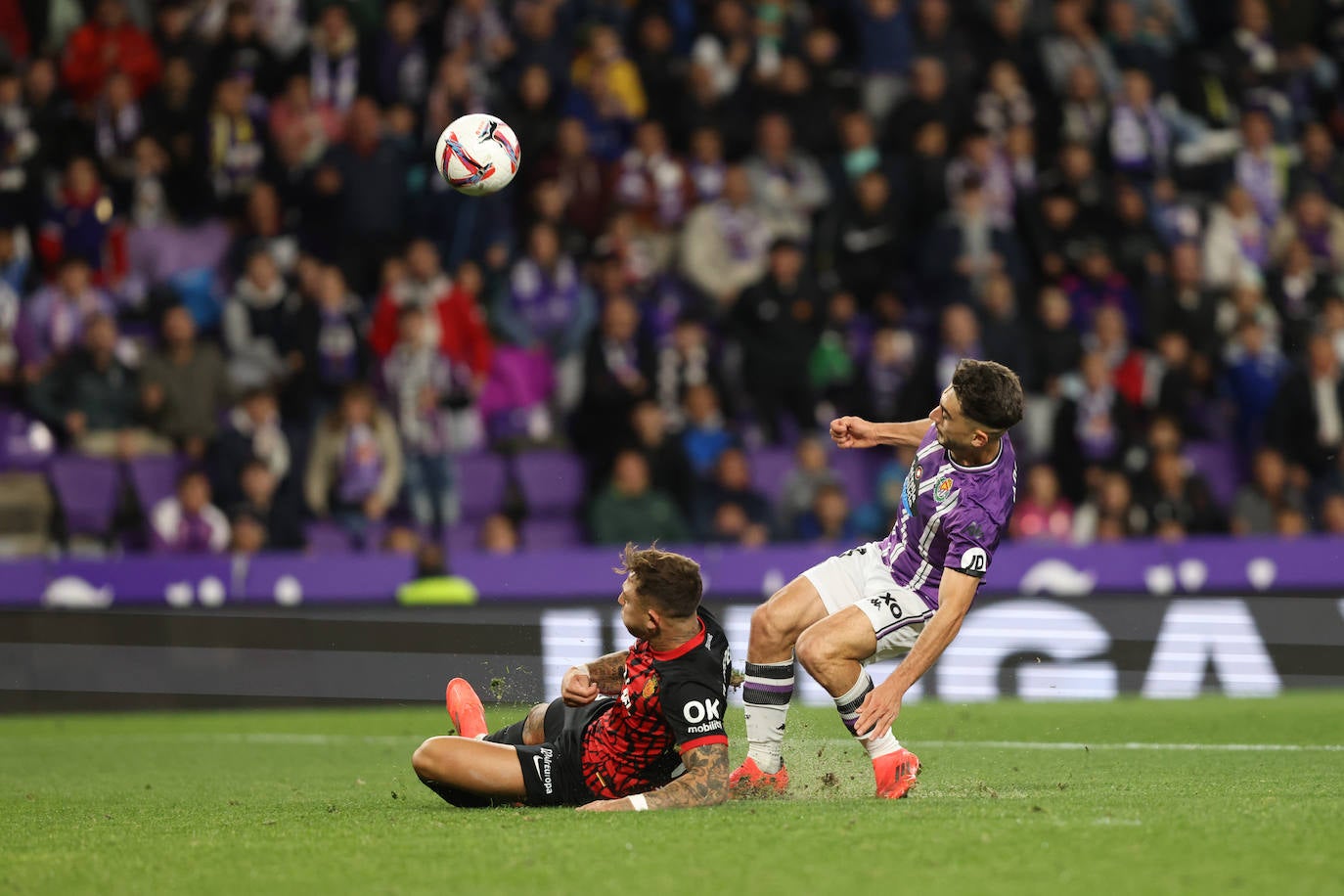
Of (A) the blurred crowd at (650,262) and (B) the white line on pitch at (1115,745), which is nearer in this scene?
(B) the white line on pitch at (1115,745)

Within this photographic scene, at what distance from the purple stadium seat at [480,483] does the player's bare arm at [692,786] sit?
326 inches

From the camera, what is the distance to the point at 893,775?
23.0 ft

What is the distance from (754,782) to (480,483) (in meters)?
7.71

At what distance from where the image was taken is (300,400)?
1472 centimetres

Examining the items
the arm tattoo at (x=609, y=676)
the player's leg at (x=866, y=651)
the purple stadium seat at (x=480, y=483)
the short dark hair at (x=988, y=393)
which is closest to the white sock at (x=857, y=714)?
the player's leg at (x=866, y=651)

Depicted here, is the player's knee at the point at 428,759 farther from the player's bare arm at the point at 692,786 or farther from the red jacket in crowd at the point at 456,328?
the red jacket in crowd at the point at 456,328

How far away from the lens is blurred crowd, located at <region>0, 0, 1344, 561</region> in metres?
14.4

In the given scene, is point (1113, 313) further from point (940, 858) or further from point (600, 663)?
point (940, 858)

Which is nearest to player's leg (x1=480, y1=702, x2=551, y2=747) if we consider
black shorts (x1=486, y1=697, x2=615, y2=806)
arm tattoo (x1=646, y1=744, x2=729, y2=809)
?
black shorts (x1=486, y1=697, x2=615, y2=806)

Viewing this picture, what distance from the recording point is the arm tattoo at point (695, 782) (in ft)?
21.0

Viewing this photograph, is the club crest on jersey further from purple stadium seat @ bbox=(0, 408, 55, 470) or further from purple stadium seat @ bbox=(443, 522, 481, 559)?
purple stadium seat @ bbox=(0, 408, 55, 470)

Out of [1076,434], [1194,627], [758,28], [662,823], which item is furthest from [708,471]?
[662,823]

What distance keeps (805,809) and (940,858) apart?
128 cm

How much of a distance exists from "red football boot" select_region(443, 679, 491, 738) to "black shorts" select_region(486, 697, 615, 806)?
1.32 feet
